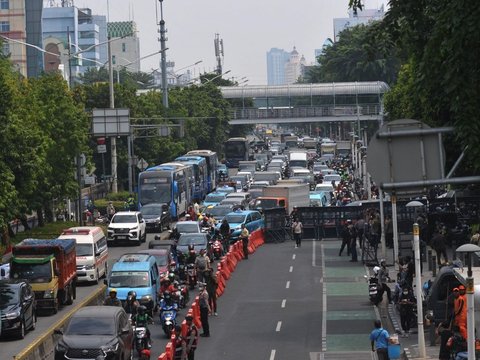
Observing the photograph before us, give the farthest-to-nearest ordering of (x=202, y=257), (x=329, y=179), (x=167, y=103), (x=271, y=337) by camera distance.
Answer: (x=167, y=103) < (x=329, y=179) < (x=202, y=257) < (x=271, y=337)

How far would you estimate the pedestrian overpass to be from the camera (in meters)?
139

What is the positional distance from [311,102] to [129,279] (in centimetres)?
10943

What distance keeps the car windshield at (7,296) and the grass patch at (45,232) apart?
2149cm

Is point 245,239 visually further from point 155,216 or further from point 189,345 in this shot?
point 189,345

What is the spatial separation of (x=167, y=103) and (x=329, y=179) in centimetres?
2285

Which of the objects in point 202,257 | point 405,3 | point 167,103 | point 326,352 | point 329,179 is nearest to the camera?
point 405,3

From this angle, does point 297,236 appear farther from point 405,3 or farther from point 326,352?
point 405,3

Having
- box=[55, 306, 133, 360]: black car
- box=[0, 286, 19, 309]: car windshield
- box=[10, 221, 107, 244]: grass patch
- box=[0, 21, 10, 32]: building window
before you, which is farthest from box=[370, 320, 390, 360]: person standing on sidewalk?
box=[0, 21, 10, 32]: building window

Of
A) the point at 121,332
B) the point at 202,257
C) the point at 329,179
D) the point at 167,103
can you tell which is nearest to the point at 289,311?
the point at 202,257

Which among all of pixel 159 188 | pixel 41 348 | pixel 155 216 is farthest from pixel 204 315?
pixel 159 188

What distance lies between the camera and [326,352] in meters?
30.8

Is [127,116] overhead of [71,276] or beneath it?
overhead

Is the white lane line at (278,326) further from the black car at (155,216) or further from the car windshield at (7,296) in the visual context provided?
the black car at (155,216)

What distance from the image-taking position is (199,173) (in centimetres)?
8406
